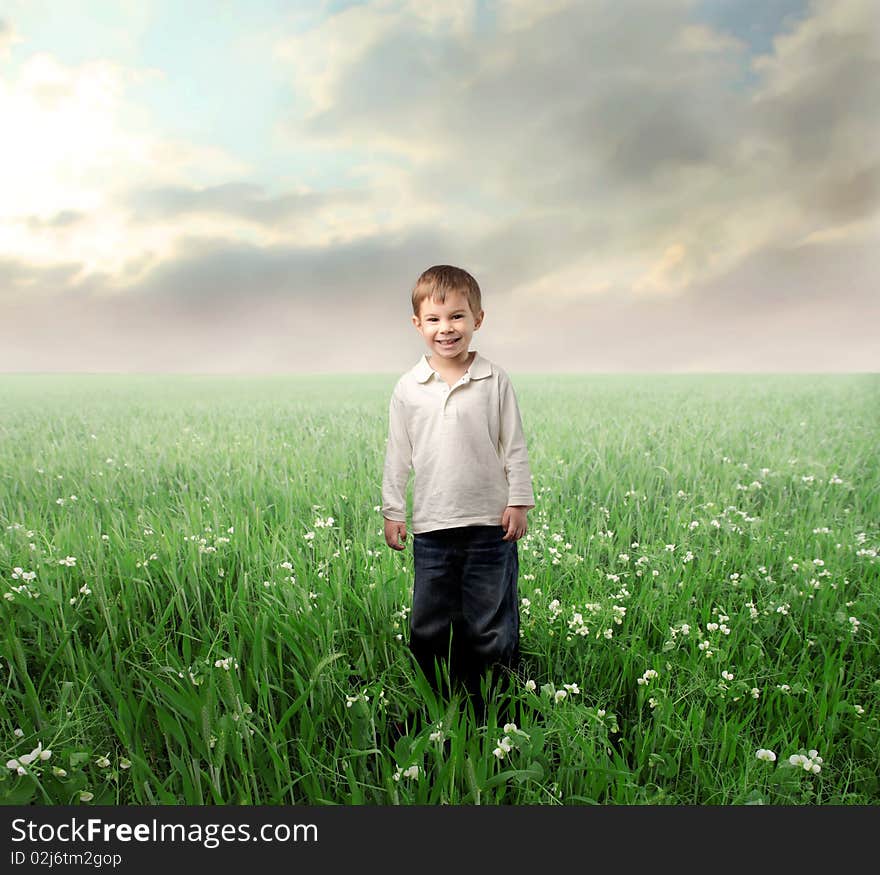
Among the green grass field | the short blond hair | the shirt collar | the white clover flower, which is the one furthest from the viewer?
the shirt collar

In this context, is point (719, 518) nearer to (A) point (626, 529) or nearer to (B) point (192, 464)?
(A) point (626, 529)

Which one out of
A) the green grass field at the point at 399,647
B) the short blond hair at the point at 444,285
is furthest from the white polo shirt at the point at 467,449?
the green grass field at the point at 399,647

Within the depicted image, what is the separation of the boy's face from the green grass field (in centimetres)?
104

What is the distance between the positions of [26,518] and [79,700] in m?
2.14

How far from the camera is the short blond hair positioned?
7.06ft

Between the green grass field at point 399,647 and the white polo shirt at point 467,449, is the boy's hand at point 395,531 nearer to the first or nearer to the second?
the white polo shirt at point 467,449

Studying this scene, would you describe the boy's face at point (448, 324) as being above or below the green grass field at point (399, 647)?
above

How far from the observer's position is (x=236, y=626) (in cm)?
264

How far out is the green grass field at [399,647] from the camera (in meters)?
1.98

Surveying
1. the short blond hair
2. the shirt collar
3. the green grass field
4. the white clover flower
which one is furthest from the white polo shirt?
the white clover flower

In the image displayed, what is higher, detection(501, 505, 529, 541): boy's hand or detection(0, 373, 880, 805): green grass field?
detection(501, 505, 529, 541): boy's hand

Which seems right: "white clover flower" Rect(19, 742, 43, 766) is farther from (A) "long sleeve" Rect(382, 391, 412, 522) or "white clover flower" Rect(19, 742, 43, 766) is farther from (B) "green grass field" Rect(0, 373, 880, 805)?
(A) "long sleeve" Rect(382, 391, 412, 522)

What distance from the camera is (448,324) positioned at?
2.17 m

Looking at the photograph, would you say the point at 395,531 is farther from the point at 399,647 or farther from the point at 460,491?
the point at 399,647
